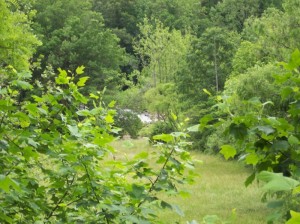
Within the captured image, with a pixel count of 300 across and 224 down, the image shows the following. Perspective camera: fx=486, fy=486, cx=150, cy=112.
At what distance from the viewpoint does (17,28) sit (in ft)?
50.0

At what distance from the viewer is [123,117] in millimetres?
37719

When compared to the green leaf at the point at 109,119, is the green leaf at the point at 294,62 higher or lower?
higher

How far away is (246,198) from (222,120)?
45.9ft

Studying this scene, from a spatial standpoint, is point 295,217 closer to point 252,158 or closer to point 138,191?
point 252,158

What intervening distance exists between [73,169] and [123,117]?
35.4 metres

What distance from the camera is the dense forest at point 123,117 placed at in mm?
1864

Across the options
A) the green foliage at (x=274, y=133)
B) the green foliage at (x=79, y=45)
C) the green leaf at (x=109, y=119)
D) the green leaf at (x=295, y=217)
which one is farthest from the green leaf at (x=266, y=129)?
the green foliage at (x=79, y=45)

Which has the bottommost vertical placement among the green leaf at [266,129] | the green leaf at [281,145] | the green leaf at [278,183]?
the green leaf at [281,145]

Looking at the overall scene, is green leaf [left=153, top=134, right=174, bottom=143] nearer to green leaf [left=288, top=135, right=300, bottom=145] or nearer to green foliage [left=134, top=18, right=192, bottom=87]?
green leaf [left=288, top=135, right=300, bottom=145]

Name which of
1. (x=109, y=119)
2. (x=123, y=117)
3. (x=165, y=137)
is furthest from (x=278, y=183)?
(x=123, y=117)

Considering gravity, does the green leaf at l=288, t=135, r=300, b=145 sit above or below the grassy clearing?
above

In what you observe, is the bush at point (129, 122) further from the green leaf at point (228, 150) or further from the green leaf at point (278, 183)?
the green leaf at point (278, 183)

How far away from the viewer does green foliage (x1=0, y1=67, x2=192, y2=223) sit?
2260 millimetres

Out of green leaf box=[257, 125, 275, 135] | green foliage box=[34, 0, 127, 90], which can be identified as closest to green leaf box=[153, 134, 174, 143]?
green leaf box=[257, 125, 275, 135]
